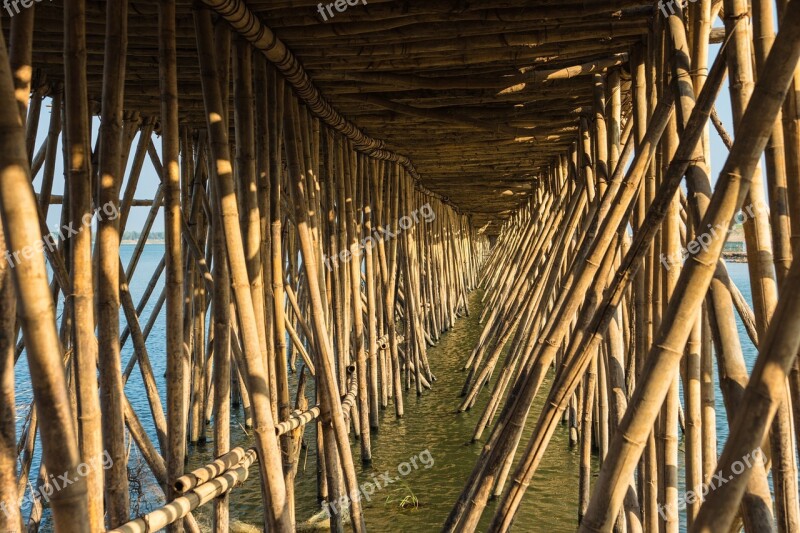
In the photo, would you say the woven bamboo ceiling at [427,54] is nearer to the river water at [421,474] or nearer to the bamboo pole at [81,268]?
the bamboo pole at [81,268]

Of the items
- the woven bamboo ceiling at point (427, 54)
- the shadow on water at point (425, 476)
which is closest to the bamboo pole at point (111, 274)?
the woven bamboo ceiling at point (427, 54)

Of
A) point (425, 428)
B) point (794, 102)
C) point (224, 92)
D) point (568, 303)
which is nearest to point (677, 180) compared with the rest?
point (794, 102)

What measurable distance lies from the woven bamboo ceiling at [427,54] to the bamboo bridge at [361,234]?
0.03 metres

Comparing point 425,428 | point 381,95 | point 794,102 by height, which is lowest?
point 425,428

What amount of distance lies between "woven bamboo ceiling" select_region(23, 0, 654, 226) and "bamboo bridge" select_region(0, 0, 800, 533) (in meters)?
0.03

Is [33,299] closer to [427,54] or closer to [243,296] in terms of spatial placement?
[243,296]

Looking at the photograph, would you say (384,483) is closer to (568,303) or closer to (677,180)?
(568,303)

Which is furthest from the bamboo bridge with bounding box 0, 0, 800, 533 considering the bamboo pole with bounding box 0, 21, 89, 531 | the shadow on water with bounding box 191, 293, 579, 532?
the shadow on water with bounding box 191, 293, 579, 532

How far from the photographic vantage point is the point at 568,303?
13.8 feet

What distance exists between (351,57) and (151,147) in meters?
3.12

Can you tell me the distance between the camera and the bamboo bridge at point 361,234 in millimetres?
2236

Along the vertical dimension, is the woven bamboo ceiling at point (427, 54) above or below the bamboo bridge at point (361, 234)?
above

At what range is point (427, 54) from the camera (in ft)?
18.0

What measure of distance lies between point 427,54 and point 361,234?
12.0ft
